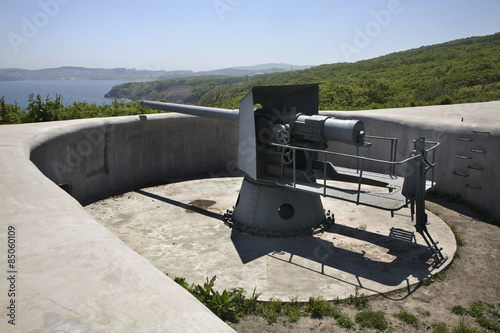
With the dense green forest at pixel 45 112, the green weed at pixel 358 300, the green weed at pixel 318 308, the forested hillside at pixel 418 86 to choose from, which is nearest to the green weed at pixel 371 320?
the green weed at pixel 358 300

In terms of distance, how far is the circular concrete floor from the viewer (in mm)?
7023

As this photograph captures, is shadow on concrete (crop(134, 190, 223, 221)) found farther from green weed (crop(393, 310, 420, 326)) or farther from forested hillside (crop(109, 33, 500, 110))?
forested hillside (crop(109, 33, 500, 110))

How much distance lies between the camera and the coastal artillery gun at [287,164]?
834cm

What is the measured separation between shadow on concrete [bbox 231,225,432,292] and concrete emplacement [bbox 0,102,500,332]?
0.12ft

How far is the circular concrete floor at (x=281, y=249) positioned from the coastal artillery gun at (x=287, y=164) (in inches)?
15.5

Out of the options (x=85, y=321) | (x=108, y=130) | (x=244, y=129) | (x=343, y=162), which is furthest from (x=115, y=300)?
(x=343, y=162)

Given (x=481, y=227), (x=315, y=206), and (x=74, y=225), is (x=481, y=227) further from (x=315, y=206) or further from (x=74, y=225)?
(x=74, y=225)

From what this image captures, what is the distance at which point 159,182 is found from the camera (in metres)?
13.2

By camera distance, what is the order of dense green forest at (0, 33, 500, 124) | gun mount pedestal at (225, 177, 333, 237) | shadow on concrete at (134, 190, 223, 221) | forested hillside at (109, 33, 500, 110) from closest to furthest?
gun mount pedestal at (225, 177, 333, 237), shadow on concrete at (134, 190, 223, 221), dense green forest at (0, 33, 500, 124), forested hillside at (109, 33, 500, 110)

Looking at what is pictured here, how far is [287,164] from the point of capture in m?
8.91

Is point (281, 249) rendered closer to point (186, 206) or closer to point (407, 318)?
point (407, 318)

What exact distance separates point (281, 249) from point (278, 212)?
3.08 ft

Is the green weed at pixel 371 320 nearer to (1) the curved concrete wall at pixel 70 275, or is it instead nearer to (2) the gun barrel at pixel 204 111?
(1) the curved concrete wall at pixel 70 275

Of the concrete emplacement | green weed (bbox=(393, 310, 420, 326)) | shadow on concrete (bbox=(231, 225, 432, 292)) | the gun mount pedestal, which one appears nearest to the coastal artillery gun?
the gun mount pedestal
